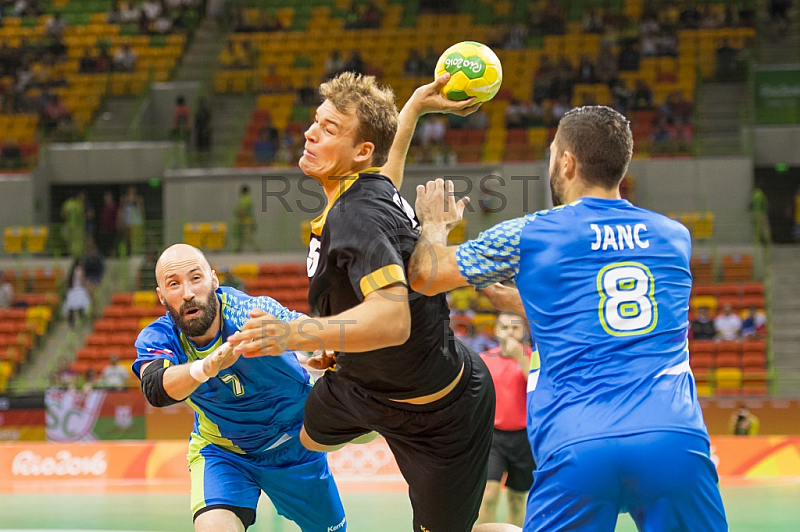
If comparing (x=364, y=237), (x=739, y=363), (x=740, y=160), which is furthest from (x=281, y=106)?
(x=364, y=237)

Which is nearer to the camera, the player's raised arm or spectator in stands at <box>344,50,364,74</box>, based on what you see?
the player's raised arm

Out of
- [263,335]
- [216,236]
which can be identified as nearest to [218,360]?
[263,335]

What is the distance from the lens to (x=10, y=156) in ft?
69.3

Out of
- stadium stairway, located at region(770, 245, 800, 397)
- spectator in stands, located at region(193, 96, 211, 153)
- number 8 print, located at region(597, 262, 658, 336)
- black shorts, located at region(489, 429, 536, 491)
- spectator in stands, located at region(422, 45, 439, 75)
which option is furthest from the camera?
spectator in stands, located at region(422, 45, 439, 75)

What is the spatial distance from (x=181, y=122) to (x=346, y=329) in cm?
1919

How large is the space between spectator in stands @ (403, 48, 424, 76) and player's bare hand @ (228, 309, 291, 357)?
742 inches

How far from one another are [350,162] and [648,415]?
1523 millimetres

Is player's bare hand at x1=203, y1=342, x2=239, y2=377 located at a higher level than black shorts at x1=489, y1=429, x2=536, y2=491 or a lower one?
higher

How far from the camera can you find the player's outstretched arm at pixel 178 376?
12.8 ft

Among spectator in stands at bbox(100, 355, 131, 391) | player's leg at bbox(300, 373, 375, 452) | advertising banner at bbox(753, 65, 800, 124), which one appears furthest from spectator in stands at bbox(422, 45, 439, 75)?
player's leg at bbox(300, 373, 375, 452)

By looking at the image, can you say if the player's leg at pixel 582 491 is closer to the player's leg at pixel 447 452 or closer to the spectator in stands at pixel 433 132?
the player's leg at pixel 447 452

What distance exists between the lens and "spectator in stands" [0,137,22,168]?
2102cm

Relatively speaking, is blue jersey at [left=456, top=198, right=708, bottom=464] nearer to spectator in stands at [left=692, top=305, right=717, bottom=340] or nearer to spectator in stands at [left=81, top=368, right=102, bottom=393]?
spectator in stands at [left=81, top=368, right=102, bottom=393]

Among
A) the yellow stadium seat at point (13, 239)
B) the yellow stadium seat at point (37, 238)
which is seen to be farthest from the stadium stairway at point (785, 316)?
the yellow stadium seat at point (13, 239)
